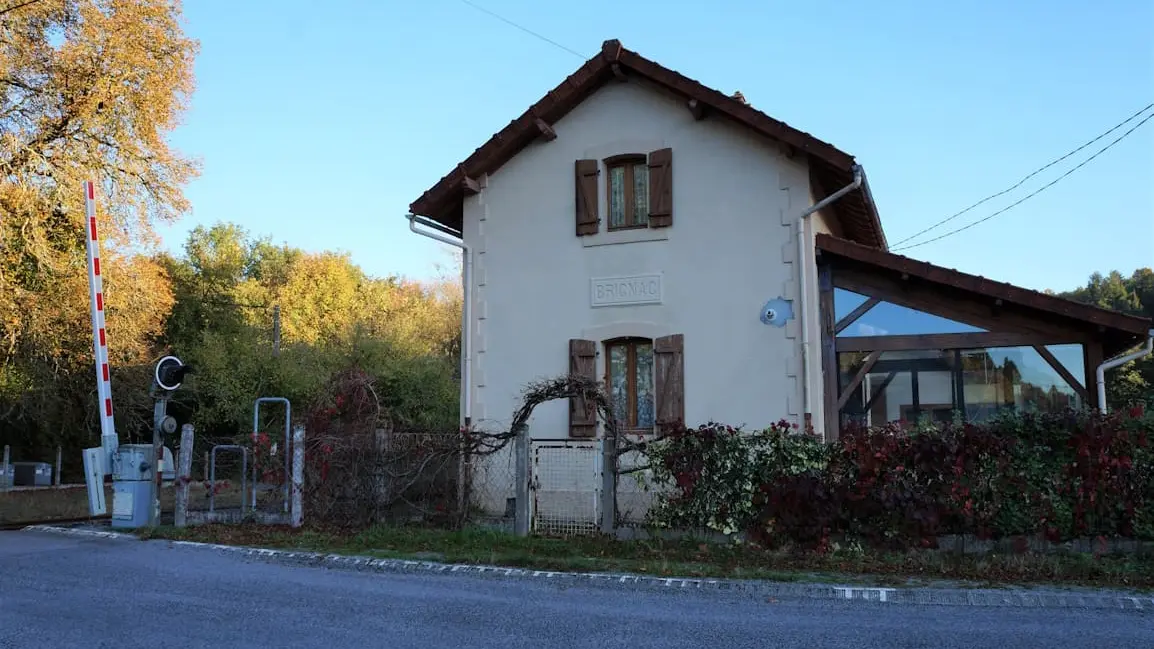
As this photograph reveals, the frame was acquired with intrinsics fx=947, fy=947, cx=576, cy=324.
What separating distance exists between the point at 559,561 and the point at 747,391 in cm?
481

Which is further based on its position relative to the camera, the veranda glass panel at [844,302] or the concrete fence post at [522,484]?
the veranda glass panel at [844,302]

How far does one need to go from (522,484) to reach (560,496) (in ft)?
1.79

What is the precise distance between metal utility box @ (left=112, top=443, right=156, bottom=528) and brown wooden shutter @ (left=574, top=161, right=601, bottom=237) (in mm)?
7140

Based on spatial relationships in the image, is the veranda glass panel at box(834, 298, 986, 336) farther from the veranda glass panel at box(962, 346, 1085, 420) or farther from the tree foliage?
the tree foliage

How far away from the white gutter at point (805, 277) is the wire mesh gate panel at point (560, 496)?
9.96ft

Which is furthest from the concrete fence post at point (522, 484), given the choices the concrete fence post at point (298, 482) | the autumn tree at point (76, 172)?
the autumn tree at point (76, 172)

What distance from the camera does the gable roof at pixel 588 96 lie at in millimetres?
13281

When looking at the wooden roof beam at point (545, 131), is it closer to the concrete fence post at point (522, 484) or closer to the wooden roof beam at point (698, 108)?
the wooden roof beam at point (698, 108)

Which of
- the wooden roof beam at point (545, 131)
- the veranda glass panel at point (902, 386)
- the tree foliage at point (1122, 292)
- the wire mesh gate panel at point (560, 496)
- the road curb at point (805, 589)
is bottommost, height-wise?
the road curb at point (805, 589)

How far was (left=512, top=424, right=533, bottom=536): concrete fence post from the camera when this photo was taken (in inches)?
452

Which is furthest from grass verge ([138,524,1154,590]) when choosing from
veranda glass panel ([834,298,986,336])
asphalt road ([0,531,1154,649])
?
veranda glass panel ([834,298,986,336])

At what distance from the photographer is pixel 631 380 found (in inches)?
565

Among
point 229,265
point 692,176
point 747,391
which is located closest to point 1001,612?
point 747,391

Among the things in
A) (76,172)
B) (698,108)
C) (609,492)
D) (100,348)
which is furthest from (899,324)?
(76,172)
